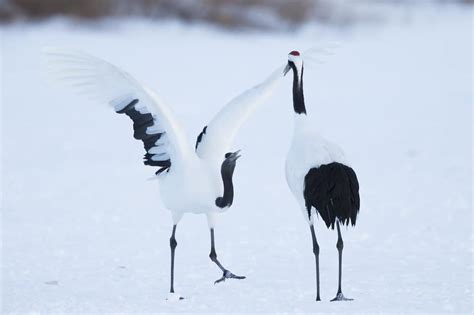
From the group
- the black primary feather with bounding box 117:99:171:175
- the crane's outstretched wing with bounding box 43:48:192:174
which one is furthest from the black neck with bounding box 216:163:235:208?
the black primary feather with bounding box 117:99:171:175

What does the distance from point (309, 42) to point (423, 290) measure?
41.5ft

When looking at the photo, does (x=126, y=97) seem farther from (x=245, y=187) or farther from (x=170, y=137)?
(x=245, y=187)

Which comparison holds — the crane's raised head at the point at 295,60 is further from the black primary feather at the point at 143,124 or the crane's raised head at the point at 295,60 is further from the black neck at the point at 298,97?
the black primary feather at the point at 143,124

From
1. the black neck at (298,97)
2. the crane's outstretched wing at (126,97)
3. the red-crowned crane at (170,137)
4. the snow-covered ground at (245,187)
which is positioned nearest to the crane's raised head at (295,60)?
the black neck at (298,97)

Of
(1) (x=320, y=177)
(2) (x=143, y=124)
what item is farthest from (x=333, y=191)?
(2) (x=143, y=124)

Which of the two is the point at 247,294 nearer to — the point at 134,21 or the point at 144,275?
the point at 144,275

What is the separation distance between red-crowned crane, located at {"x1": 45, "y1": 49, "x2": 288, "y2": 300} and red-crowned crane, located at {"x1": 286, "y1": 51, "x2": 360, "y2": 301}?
31cm

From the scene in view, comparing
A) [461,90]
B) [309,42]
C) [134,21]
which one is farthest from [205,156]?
[134,21]

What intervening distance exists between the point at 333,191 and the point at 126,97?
1191 millimetres

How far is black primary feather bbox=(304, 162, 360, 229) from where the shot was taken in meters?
4.43

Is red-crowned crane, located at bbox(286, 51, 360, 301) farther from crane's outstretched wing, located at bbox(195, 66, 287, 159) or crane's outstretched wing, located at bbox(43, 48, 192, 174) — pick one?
crane's outstretched wing, located at bbox(43, 48, 192, 174)

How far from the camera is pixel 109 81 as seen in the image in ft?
15.8

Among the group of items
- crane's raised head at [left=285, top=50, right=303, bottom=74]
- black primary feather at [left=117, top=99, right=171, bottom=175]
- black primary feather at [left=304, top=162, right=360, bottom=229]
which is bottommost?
black primary feather at [left=304, top=162, right=360, bottom=229]

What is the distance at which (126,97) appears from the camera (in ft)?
15.8
